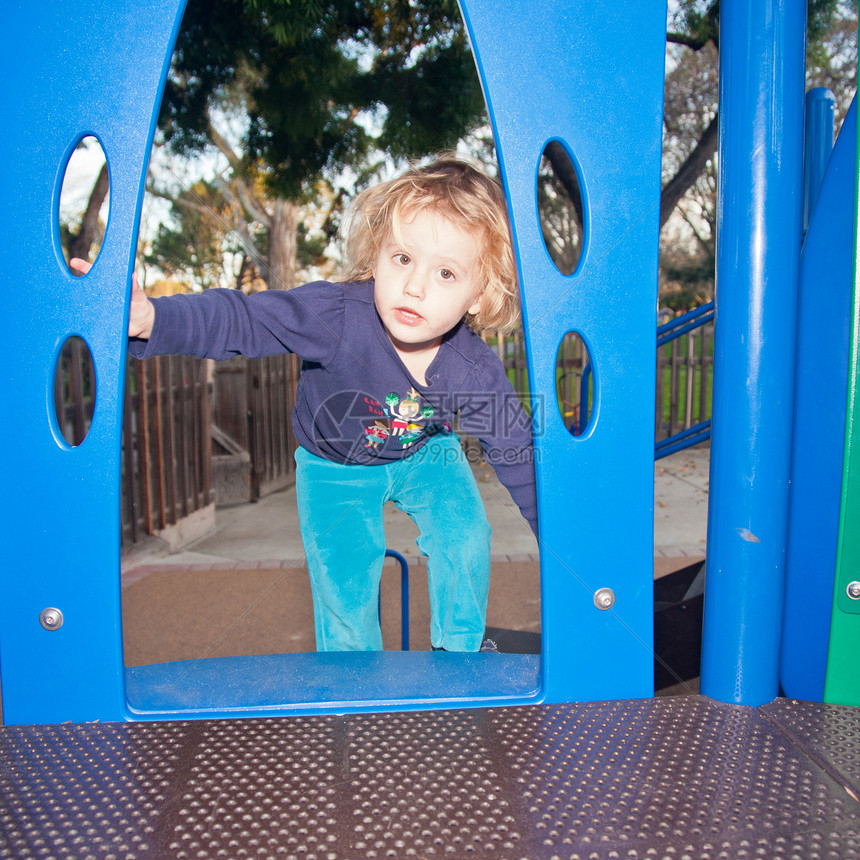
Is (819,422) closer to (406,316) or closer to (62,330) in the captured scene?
(406,316)

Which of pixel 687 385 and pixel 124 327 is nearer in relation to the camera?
pixel 124 327

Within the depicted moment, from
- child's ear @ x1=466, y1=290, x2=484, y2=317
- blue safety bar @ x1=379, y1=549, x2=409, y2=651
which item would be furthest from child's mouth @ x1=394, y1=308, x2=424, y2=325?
blue safety bar @ x1=379, y1=549, x2=409, y2=651

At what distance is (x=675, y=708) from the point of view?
3.91 ft

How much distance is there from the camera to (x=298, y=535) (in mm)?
5105

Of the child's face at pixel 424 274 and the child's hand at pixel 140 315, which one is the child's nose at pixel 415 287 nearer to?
the child's face at pixel 424 274

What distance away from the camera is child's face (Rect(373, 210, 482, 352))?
1.64m

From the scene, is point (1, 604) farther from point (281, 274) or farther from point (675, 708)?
point (281, 274)

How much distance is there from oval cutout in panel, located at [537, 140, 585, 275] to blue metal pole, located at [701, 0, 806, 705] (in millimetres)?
1779

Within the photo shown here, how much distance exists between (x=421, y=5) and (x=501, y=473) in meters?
3.86

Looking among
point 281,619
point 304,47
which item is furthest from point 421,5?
point 281,619

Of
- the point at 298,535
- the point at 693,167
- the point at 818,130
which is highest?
the point at 693,167

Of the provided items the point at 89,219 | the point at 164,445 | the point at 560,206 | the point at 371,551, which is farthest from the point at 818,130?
the point at 560,206

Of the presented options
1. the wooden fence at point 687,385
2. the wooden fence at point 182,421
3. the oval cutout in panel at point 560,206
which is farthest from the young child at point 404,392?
the wooden fence at point 687,385

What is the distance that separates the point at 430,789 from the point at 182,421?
4440 mm
